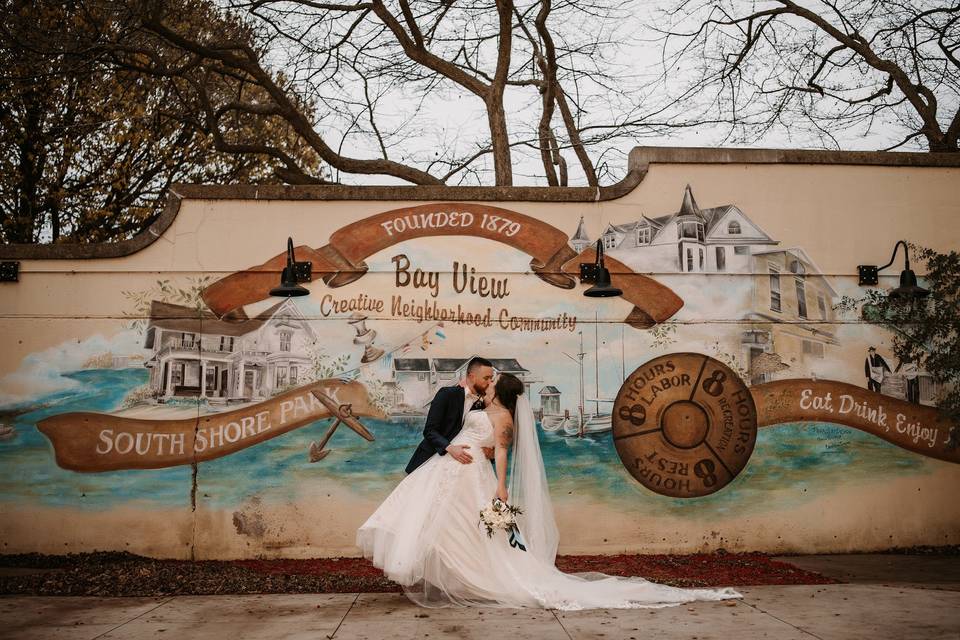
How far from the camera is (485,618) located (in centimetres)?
586

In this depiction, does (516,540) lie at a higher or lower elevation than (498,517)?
lower

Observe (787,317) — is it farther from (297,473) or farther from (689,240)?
(297,473)

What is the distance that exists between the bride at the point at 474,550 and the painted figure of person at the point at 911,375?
3896mm

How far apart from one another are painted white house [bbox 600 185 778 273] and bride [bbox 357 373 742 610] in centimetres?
281

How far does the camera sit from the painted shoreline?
27.1 ft

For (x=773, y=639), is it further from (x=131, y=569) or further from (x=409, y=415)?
(x=131, y=569)

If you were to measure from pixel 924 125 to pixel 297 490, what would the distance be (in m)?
12.5

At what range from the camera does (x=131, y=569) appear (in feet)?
25.1

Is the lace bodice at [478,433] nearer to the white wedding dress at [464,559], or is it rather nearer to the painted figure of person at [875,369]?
the white wedding dress at [464,559]

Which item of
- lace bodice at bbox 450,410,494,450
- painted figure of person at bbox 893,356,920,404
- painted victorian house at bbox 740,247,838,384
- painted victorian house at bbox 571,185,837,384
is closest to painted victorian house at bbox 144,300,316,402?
lace bodice at bbox 450,410,494,450

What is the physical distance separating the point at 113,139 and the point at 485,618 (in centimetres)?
1393

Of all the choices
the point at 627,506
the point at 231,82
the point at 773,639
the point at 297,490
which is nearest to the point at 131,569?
the point at 297,490
